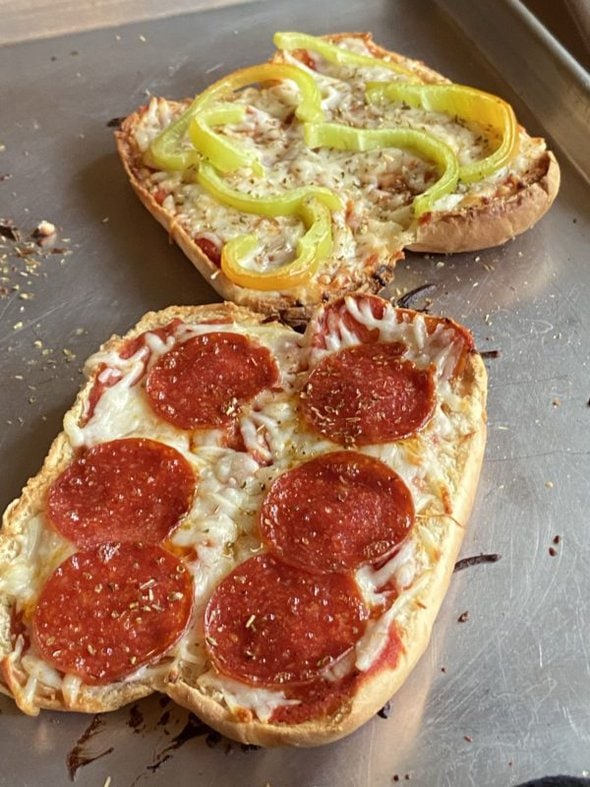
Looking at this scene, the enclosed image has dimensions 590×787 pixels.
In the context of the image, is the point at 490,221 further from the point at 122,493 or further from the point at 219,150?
the point at 122,493

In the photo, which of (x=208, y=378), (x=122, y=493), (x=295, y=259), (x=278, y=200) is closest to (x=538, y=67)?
(x=278, y=200)

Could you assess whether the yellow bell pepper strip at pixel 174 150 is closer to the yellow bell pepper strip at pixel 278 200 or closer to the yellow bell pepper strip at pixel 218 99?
the yellow bell pepper strip at pixel 218 99

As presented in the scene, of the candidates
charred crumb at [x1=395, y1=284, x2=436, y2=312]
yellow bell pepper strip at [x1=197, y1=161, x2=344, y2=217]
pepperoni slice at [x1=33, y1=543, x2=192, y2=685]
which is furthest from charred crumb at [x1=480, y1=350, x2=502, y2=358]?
pepperoni slice at [x1=33, y1=543, x2=192, y2=685]

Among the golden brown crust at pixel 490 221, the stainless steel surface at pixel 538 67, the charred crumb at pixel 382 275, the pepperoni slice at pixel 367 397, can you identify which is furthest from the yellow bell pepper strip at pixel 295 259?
the stainless steel surface at pixel 538 67

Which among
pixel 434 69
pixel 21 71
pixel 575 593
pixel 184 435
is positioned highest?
pixel 21 71

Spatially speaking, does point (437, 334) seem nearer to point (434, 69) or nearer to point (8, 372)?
point (8, 372)

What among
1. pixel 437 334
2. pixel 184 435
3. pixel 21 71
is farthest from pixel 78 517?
pixel 21 71
